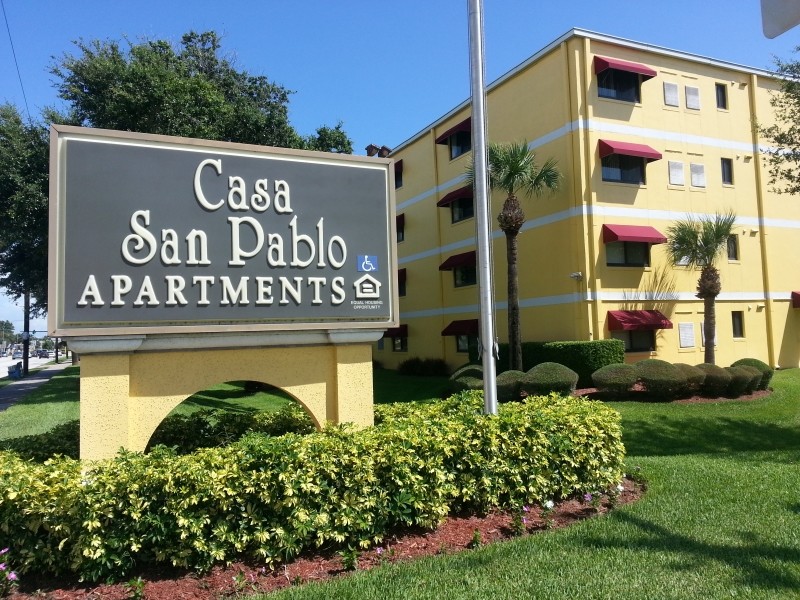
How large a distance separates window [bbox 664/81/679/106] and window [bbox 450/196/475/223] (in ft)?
26.8

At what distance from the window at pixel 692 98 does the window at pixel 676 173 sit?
2.36 m

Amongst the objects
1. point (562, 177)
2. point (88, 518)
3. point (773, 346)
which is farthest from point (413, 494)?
point (773, 346)

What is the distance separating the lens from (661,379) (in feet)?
48.7

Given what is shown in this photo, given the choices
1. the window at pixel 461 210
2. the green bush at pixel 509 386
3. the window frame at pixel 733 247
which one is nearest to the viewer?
the green bush at pixel 509 386

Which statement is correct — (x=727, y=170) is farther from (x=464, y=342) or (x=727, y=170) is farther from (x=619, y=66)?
(x=464, y=342)

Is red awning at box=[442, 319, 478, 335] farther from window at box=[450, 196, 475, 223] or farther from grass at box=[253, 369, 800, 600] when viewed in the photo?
grass at box=[253, 369, 800, 600]

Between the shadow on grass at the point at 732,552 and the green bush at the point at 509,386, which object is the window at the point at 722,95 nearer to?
the green bush at the point at 509,386

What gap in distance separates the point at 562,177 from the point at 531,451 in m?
15.4

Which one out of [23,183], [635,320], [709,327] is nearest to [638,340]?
[635,320]

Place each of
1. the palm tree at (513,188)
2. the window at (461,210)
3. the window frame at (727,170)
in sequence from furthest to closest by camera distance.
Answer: the window at (461,210), the window frame at (727,170), the palm tree at (513,188)

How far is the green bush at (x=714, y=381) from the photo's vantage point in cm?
1545

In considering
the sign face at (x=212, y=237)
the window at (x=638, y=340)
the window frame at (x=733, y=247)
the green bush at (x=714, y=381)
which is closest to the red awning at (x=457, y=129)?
the window at (x=638, y=340)

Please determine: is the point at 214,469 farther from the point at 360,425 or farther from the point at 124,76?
the point at 124,76

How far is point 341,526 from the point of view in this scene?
4.89m
